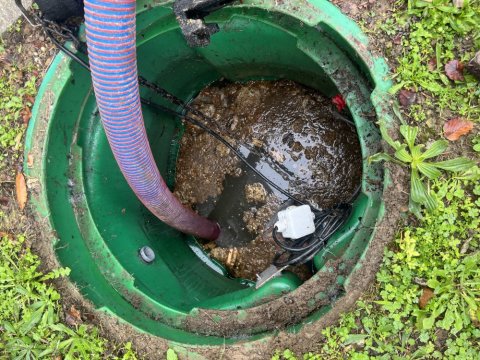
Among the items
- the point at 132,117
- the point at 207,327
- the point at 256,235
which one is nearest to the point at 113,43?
the point at 132,117

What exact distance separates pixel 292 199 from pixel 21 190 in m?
1.40

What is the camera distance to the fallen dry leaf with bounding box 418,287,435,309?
5.21 feet

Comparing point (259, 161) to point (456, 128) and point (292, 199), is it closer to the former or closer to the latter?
point (292, 199)

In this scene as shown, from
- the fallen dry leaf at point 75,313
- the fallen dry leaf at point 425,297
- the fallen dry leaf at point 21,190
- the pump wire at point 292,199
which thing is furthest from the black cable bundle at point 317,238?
the fallen dry leaf at point 21,190

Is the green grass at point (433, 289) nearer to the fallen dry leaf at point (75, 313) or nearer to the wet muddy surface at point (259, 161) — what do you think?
the wet muddy surface at point (259, 161)

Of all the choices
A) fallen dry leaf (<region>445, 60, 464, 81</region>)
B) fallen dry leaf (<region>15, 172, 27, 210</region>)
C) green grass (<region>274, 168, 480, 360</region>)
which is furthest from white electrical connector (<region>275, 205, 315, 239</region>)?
fallen dry leaf (<region>15, 172, 27, 210</region>)

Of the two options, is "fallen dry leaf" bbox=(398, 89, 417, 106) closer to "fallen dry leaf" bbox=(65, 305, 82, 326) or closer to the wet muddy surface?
the wet muddy surface

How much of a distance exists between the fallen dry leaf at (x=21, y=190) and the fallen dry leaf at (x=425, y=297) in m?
1.72

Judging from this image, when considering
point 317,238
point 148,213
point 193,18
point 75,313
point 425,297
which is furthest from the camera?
point 148,213

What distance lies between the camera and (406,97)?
167 centimetres

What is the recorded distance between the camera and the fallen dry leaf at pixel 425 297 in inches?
62.5

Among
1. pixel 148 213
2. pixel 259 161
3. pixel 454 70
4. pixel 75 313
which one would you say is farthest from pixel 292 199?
pixel 75 313

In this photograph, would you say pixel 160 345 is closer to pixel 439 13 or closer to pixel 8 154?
pixel 8 154

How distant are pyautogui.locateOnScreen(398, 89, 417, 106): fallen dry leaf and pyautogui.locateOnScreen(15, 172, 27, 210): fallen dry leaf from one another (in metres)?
1.66
